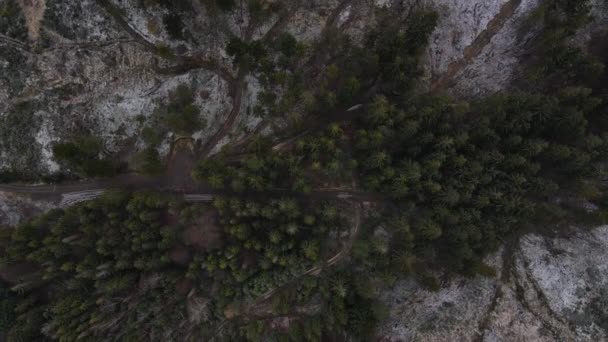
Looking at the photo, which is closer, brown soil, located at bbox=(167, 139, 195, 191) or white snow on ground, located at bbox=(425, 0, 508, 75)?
brown soil, located at bbox=(167, 139, 195, 191)

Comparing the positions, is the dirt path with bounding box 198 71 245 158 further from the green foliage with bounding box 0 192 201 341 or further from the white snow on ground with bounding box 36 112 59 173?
the white snow on ground with bounding box 36 112 59 173

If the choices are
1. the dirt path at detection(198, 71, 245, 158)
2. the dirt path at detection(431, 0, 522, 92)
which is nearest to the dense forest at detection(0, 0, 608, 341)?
the dirt path at detection(198, 71, 245, 158)

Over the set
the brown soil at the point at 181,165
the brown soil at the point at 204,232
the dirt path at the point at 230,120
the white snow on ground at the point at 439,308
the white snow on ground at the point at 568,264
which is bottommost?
the white snow on ground at the point at 439,308

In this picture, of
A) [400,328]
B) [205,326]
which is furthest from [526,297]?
[205,326]

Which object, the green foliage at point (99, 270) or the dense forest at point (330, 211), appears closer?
the dense forest at point (330, 211)

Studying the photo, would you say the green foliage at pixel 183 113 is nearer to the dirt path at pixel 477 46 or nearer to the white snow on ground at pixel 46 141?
the white snow on ground at pixel 46 141

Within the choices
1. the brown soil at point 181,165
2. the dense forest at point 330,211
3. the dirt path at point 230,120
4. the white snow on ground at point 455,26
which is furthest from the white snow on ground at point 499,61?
the brown soil at point 181,165
